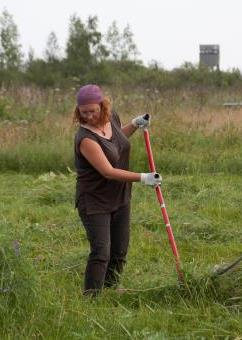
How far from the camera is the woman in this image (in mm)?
3555

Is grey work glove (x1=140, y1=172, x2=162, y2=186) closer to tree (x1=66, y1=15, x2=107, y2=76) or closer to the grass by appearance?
the grass

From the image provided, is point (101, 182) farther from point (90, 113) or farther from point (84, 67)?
point (84, 67)

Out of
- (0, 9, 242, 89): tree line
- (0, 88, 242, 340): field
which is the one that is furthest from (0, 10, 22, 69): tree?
(0, 88, 242, 340): field

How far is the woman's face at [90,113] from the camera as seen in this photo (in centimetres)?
356

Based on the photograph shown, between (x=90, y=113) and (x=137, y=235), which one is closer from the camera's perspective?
(x=90, y=113)

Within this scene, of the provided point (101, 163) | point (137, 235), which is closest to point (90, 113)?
point (101, 163)

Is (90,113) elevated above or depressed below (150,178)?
above

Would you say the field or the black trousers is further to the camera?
the black trousers

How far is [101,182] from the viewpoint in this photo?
3715 millimetres

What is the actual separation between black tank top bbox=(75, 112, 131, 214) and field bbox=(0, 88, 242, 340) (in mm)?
530

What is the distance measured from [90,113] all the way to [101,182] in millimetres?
464

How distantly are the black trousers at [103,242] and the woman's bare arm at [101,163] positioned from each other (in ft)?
1.07

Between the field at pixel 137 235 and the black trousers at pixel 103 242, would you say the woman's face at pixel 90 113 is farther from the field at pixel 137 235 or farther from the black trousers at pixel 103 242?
the field at pixel 137 235

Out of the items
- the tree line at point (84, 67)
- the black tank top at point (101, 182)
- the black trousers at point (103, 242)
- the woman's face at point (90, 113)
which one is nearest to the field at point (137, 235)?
the black trousers at point (103, 242)
